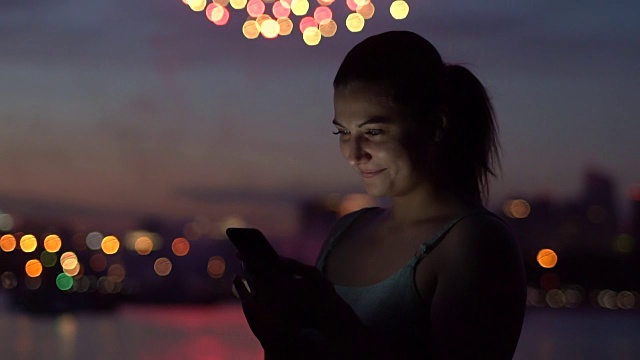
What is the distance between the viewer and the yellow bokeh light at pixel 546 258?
45981mm

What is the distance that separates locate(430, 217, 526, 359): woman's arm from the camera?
4.50ft

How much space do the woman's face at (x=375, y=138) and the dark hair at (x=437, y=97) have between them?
1cm

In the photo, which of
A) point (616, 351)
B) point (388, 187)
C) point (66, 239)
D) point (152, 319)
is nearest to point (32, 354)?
point (66, 239)

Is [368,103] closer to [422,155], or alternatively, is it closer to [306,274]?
[422,155]

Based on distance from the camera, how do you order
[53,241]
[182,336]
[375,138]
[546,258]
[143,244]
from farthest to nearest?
[182,336] → [546,258] → [53,241] → [143,244] → [375,138]

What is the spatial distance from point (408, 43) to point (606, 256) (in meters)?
46.8

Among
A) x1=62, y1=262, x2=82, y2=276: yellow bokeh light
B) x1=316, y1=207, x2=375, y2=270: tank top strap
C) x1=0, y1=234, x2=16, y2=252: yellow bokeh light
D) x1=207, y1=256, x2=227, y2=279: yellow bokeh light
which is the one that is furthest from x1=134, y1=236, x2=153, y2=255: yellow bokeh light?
x1=316, y1=207, x2=375, y2=270: tank top strap

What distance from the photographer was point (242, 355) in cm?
6312

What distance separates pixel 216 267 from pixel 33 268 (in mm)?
14757

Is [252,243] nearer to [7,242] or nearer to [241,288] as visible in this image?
[241,288]

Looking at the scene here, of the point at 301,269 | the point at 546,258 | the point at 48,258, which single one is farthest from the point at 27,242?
the point at 301,269

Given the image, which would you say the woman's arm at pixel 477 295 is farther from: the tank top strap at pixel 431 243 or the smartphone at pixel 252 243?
the smartphone at pixel 252 243

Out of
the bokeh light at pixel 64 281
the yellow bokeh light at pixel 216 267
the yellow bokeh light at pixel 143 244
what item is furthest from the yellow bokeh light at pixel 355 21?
the bokeh light at pixel 64 281

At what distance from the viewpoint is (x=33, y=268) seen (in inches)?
2414
